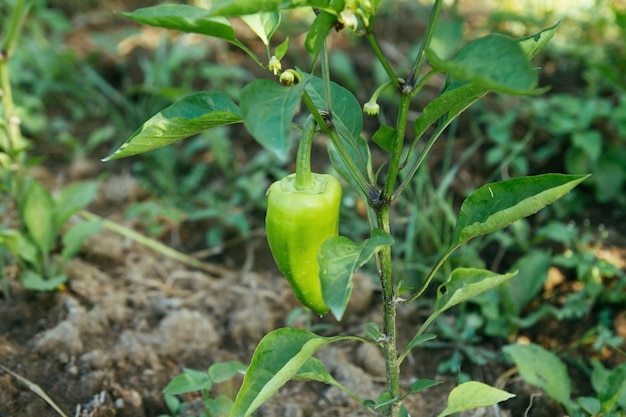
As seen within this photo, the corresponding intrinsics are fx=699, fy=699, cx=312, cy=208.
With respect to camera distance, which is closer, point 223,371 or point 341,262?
point 341,262

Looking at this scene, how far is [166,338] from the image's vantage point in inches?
64.4

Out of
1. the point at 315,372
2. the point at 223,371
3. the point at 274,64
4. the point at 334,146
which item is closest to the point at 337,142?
the point at 334,146

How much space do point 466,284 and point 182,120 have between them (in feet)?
1.54

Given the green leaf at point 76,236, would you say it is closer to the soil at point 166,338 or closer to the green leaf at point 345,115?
the soil at point 166,338

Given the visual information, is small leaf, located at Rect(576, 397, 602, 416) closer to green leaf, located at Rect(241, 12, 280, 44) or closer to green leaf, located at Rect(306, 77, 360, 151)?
green leaf, located at Rect(306, 77, 360, 151)

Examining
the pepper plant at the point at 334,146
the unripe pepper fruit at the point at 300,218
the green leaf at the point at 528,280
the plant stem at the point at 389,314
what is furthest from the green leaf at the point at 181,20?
the green leaf at the point at 528,280

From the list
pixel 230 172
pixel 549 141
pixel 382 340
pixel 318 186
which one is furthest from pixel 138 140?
pixel 549 141

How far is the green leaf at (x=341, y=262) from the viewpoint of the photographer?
0.88 metres

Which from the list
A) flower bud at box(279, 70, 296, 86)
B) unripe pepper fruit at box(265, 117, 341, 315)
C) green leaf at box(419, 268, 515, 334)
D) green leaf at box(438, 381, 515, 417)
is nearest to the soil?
green leaf at box(438, 381, 515, 417)

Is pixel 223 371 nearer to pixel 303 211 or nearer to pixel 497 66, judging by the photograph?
pixel 303 211

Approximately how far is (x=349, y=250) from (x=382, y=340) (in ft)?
0.82

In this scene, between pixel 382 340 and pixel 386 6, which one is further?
pixel 386 6

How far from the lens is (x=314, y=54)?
894 mm

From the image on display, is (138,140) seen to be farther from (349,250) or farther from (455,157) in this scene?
(455,157)
